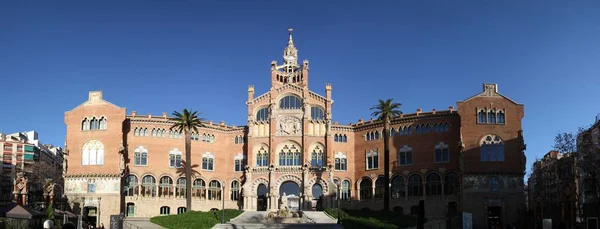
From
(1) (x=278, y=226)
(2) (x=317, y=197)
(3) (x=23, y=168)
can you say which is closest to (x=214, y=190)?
(2) (x=317, y=197)

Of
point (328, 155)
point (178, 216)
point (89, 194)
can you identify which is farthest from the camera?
point (328, 155)

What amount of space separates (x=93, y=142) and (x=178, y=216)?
18639 mm

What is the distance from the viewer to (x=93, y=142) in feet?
264

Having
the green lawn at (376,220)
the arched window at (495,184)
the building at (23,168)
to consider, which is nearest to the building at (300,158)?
the arched window at (495,184)

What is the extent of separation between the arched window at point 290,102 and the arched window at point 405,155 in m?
15.0

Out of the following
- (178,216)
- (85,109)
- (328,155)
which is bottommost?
(178,216)

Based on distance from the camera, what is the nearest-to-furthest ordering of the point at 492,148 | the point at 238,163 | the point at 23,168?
the point at 492,148 < the point at 238,163 < the point at 23,168

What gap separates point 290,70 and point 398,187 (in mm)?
25598

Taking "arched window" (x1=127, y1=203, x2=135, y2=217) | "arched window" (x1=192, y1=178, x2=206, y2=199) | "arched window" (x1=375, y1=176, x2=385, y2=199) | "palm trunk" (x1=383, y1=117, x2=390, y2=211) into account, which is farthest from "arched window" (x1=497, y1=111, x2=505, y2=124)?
"arched window" (x1=127, y1=203, x2=135, y2=217)

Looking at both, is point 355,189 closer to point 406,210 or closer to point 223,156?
point 406,210

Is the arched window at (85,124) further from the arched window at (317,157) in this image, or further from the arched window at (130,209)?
the arched window at (317,157)

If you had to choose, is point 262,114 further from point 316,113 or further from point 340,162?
point 340,162

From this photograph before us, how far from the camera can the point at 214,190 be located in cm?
8706

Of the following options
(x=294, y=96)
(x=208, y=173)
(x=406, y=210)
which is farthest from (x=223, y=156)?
(x=406, y=210)
